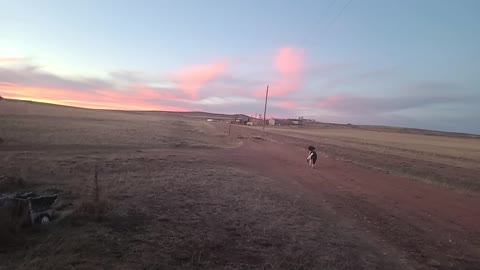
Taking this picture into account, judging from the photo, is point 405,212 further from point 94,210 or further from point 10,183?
point 10,183

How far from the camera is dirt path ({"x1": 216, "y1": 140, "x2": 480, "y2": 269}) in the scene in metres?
8.40

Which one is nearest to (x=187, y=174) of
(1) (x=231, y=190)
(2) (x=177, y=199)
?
(1) (x=231, y=190)

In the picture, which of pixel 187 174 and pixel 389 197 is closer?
pixel 389 197

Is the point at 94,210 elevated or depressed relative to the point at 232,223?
elevated

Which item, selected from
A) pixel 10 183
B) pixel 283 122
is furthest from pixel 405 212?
pixel 283 122

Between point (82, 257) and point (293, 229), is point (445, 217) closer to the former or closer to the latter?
point (293, 229)

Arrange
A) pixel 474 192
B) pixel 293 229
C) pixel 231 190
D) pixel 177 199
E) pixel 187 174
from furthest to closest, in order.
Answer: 1. pixel 474 192
2. pixel 187 174
3. pixel 231 190
4. pixel 177 199
5. pixel 293 229

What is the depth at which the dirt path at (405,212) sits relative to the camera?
8.40m

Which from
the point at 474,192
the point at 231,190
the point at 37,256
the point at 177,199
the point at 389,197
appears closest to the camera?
the point at 37,256

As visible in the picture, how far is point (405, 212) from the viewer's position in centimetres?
1235

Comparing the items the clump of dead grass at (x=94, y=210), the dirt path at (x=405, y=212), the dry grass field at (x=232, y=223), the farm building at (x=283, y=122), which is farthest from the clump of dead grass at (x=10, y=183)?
the farm building at (x=283, y=122)

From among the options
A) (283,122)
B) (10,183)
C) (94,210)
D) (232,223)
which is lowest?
(283,122)

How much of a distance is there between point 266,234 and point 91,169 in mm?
10799

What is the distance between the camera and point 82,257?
6.29 m
